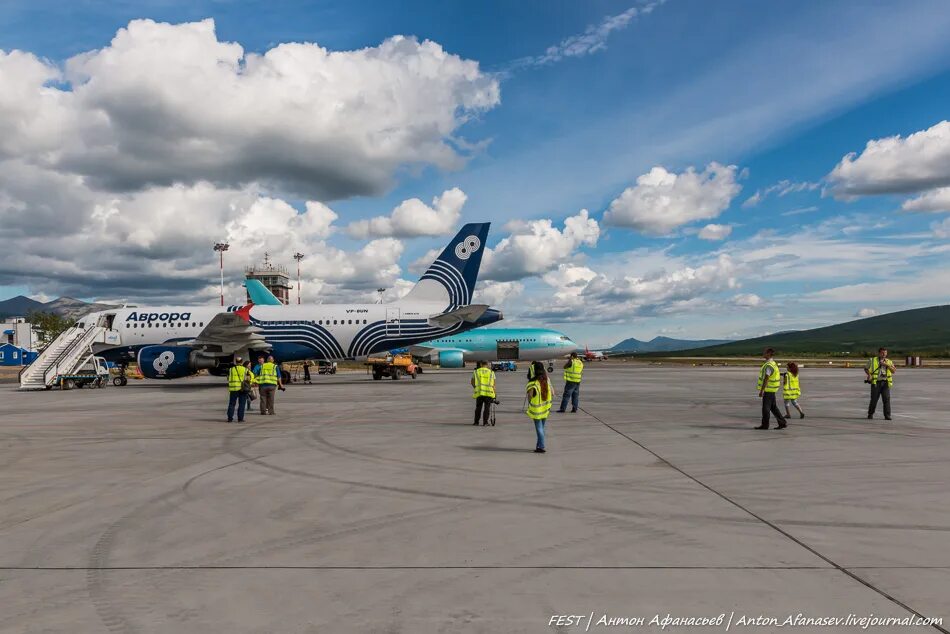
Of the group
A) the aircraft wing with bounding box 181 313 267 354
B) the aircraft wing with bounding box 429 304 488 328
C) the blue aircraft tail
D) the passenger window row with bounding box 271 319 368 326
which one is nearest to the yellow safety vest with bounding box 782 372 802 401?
the aircraft wing with bounding box 429 304 488 328

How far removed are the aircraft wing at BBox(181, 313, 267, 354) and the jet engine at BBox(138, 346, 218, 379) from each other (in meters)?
0.71

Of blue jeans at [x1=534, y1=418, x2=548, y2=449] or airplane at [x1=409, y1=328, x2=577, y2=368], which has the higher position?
airplane at [x1=409, y1=328, x2=577, y2=368]

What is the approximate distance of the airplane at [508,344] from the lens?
59844 mm

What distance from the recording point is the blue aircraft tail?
35.6 m

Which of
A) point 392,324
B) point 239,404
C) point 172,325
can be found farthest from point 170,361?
point 239,404

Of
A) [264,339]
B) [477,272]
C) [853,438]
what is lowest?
[853,438]

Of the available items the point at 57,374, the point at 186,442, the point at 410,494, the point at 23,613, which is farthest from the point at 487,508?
the point at 57,374

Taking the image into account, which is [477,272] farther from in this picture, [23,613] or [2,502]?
[23,613]

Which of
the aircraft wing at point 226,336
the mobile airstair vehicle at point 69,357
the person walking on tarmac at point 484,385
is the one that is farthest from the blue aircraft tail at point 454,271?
the person walking on tarmac at point 484,385

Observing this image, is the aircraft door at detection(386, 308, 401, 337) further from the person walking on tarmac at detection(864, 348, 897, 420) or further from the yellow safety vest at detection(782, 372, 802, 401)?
the person walking on tarmac at detection(864, 348, 897, 420)

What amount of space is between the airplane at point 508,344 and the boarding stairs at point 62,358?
99.4 ft

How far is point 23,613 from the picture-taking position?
4336mm

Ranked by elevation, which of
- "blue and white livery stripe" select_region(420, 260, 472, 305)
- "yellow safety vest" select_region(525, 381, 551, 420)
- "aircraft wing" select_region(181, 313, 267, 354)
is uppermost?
"blue and white livery stripe" select_region(420, 260, 472, 305)

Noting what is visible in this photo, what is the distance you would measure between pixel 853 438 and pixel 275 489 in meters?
11.5
